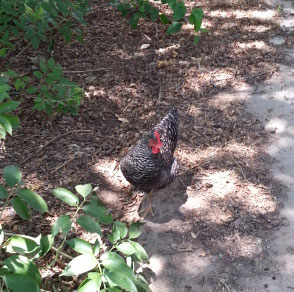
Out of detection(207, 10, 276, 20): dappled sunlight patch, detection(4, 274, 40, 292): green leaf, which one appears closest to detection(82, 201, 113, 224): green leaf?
detection(4, 274, 40, 292): green leaf

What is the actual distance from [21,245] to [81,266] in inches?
11.4

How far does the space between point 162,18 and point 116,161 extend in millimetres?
2232

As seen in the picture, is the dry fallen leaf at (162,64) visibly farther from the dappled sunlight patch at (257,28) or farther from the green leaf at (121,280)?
the green leaf at (121,280)

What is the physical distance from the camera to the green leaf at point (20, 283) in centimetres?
139

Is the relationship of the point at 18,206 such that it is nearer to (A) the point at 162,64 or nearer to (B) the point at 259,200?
(B) the point at 259,200

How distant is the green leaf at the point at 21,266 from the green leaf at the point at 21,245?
0.05m

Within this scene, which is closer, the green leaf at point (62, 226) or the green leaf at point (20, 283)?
the green leaf at point (20, 283)

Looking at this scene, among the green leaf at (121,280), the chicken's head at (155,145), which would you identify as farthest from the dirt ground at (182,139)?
the green leaf at (121,280)

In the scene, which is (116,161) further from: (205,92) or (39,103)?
(205,92)

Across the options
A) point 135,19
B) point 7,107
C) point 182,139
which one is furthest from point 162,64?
point 7,107

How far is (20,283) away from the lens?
1.40 m

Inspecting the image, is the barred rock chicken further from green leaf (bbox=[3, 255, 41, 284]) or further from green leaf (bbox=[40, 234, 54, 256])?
green leaf (bbox=[3, 255, 41, 284])

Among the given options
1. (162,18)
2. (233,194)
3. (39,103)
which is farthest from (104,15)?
(233,194)

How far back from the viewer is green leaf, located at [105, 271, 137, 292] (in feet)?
4.75
